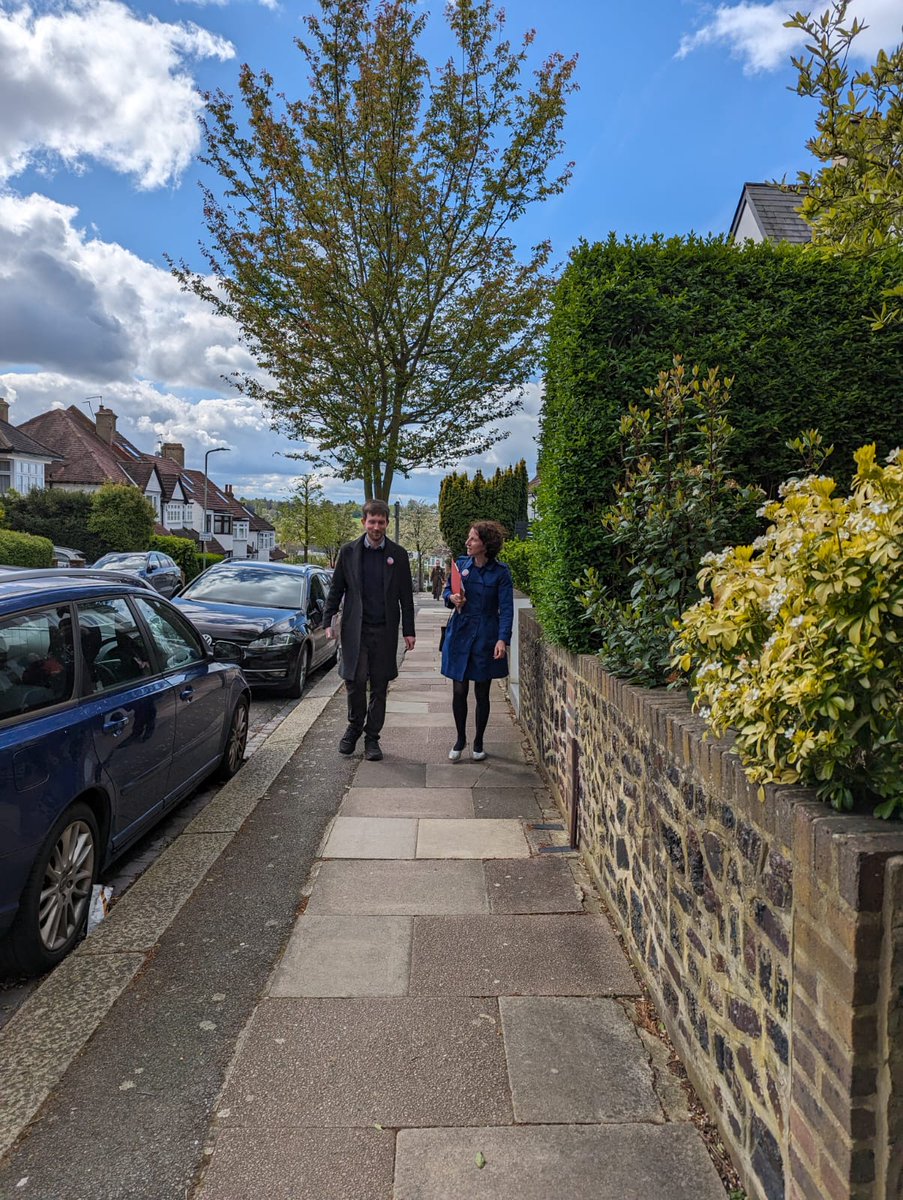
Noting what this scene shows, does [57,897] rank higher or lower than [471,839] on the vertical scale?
higher

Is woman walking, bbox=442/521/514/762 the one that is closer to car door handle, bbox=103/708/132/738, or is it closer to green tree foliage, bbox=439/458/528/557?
car door handle, bbox=103/708/132/738

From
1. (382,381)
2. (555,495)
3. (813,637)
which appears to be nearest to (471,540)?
(555,495)

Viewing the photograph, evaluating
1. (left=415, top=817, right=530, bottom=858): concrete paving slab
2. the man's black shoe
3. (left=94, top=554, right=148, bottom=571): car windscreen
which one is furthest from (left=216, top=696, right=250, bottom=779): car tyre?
(left=94, top=554, right=148, bottom=571): car windscreen

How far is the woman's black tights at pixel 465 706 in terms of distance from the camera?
6602 millimetres

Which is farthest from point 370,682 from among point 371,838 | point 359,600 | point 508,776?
point 371,838

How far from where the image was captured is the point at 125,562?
959 inches

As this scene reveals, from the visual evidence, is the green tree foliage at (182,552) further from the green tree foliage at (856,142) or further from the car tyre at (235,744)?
the green tree foliage at (856,142)

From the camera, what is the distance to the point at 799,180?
376 centimetres

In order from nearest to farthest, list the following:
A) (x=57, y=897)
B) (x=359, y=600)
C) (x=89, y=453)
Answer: (x=57, y=897) < (x=359, y=600) < (x=89, y=453)

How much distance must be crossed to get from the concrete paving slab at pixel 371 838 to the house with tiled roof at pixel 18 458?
50.4 m

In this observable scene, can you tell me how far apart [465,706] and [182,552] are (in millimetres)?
39731

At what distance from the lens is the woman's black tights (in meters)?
6.60

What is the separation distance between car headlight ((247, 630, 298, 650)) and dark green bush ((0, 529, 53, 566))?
64.2 ft

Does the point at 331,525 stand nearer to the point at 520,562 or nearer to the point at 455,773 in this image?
the point at 520,562
